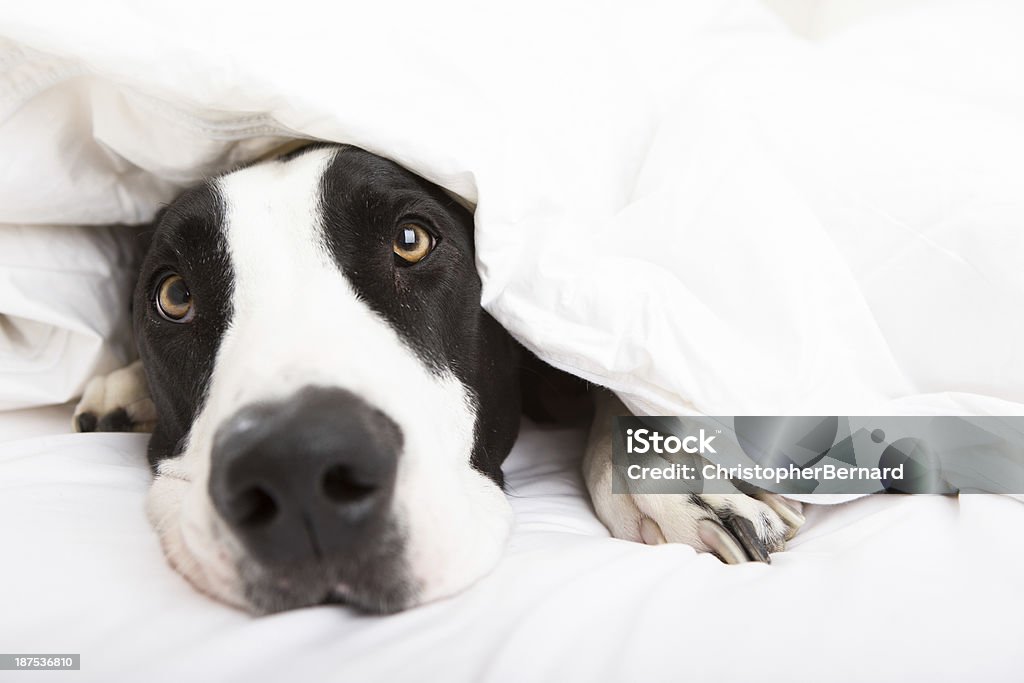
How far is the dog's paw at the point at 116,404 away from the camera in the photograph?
150 cm

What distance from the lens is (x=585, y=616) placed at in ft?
2.70

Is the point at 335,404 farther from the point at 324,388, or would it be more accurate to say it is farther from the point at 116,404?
the point at 116,404

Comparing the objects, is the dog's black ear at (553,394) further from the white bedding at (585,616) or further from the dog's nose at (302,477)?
the dog's nose at (302,477)

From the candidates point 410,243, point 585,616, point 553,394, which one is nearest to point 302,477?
point 585,616

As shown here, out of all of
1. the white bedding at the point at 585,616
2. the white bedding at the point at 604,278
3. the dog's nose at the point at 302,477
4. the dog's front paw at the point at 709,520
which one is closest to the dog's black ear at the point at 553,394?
the white bedding at the point at 604,278

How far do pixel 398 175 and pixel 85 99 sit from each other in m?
0.61

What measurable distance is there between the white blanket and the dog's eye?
0.24 metres

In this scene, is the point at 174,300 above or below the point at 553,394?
above

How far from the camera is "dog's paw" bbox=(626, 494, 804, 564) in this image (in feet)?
3.54

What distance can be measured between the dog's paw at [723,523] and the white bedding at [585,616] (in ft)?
0.27

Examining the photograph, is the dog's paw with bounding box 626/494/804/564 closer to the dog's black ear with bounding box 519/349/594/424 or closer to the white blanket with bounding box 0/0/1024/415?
the white blanket with bounding box 0/0/1024/415

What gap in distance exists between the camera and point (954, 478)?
1100 mm

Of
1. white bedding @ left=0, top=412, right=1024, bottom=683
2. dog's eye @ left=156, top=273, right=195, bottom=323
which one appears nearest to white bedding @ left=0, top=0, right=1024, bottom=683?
white bedding @ left=0, top=412, right=1024, bottom=683

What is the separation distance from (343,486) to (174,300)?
604mm
